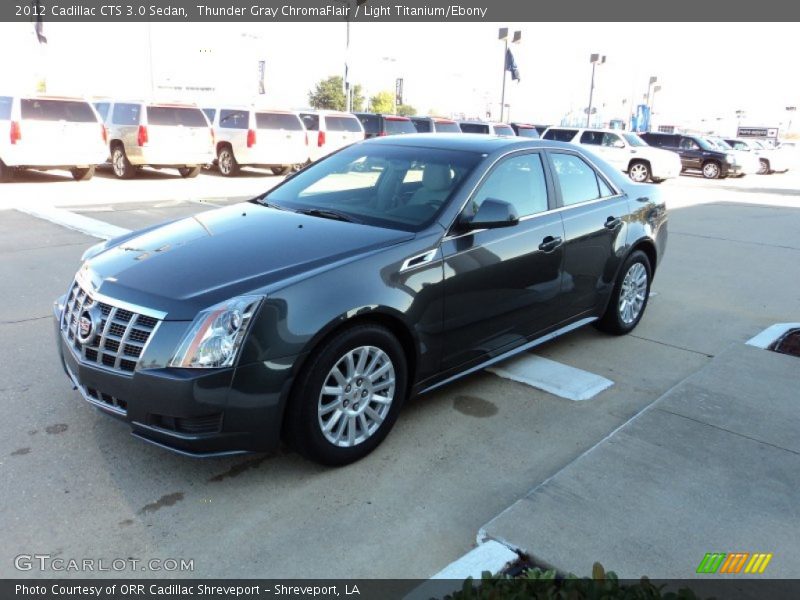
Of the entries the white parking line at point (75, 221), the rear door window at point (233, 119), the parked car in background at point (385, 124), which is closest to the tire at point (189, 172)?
the rear door window at point (233, 119)

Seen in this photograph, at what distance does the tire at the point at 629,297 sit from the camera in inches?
219

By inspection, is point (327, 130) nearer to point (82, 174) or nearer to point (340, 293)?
point (82, 174)

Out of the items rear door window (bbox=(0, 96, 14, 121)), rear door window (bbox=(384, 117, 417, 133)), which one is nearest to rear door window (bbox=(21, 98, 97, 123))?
rear door window (bbox=(0, 96, 14, 121))

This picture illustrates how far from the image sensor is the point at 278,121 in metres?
18.0

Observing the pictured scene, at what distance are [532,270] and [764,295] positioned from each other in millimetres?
4495

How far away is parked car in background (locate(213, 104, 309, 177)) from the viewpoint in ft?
57.5

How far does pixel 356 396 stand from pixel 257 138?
15131 millimetres

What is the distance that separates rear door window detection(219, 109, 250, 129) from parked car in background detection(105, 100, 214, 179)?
41.9 inches

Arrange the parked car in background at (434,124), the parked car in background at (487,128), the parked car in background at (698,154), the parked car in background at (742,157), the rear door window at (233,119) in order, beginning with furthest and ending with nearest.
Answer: the parked car in background at (742,157) < the parked car in background at (698,154) < the parked car in background at (487,128) < the parked car in background at (434,124) < the rear door window at (233,119)

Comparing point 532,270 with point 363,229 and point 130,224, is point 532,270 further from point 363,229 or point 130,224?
point 130,224

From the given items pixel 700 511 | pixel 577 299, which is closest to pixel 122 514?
pixel 700 511

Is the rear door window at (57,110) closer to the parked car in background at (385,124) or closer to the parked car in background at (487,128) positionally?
the parked car in background at (385,124)

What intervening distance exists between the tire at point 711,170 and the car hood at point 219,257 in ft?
91.6

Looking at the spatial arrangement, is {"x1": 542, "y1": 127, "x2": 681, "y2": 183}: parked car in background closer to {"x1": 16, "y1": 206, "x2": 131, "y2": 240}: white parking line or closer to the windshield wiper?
{"x1": 16, "y1": 206, "x2": 131, "y2": 240}: white parking line
